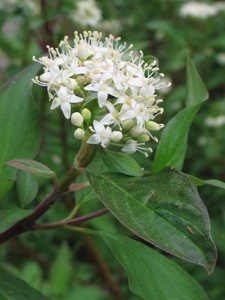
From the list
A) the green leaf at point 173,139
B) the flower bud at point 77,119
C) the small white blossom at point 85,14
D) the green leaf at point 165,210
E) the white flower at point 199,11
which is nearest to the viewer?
the green leaf at point 165,210

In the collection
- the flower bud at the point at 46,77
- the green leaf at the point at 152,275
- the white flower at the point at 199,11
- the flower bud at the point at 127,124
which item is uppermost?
the white flower at the point at 199,11

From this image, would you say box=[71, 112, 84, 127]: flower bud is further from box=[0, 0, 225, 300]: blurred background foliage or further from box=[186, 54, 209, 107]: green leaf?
box=[0, 0, 225, 300]: blurred background foliage

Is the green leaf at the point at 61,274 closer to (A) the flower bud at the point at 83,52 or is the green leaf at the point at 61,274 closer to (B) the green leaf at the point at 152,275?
(B) the green leaf at the point at 152,275

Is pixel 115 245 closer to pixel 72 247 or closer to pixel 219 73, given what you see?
pixel 72 247

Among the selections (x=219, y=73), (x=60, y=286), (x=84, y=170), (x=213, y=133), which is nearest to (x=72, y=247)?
(x=60, y=286)

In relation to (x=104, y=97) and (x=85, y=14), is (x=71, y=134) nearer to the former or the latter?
(x=85, y=14)

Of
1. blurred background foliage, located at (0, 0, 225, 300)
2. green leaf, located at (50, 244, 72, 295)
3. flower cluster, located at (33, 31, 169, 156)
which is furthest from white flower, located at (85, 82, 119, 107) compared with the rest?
green leaf, located at (50, 244, 72, 295)

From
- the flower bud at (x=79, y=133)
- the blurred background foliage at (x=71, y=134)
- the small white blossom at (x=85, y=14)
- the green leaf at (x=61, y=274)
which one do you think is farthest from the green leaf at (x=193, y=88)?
the small white blossom at (x=85, y=14)
